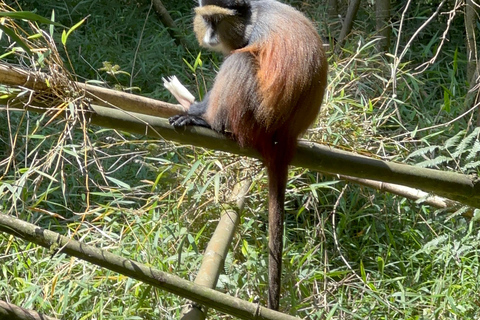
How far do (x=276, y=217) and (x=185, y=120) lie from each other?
2.07 ft

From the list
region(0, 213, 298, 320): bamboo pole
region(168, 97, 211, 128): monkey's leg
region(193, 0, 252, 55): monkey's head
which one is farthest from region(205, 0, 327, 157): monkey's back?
region(0, 213, 298, 320): bamboo pole

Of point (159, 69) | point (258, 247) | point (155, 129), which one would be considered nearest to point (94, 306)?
point (258, 247)

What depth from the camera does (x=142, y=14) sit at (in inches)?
276

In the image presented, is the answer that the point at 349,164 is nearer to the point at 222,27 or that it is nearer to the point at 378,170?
the point at 378,170

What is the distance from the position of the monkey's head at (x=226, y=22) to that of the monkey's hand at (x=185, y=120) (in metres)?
0.68

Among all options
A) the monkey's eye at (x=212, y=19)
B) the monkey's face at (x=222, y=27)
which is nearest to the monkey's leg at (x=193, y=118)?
the monkey's face at (x=222, y=27)

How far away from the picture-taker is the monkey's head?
375 cm

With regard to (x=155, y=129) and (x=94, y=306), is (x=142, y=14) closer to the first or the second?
(x=94, y=306)

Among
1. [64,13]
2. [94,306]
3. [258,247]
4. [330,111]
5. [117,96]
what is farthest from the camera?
[64,13]

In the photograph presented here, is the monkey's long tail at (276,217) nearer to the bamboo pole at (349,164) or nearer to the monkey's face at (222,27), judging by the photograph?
the bamboo pole at (349,164)

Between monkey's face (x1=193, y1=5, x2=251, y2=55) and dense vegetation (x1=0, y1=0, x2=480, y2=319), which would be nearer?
dense vegetation (x1=0, y1=0, x2=480, y2=319)

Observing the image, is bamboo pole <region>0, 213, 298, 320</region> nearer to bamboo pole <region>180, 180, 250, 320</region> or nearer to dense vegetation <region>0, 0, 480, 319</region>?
bamboo pole <region>180, 180, 250, 320</region>

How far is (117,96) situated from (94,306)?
3.67ft

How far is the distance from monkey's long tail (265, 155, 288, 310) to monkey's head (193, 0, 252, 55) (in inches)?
35.6
